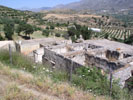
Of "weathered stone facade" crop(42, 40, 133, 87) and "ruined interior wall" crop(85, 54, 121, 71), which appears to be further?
"ruined interior wall" crop(85, 54, 121, 71)

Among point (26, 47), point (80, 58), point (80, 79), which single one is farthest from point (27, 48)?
point (80, 79)

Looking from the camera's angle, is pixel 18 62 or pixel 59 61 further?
pixel 59 61

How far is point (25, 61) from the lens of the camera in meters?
7.28

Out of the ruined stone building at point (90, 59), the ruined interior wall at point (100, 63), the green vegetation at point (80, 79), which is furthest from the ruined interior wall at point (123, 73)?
the green vegetation at point (80, 79)

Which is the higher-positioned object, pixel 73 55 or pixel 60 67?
pixel 73 55

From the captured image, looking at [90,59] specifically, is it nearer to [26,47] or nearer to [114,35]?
[26,47]

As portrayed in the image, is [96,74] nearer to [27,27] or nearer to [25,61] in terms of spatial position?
[25,61]

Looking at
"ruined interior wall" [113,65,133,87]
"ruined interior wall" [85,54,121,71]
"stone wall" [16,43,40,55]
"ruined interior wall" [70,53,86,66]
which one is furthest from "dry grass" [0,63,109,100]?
"stone wall" [16,43,40,55]

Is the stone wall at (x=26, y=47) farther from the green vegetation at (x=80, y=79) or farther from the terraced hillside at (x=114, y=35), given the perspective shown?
the terraced hillside at (x=114, y=35)

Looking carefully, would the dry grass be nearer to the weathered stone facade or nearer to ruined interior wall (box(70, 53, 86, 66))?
the weathered stone facade

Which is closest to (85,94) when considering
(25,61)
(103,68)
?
(25,61)

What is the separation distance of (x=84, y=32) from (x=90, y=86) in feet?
120

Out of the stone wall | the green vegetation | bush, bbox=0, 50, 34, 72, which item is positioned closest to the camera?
the green vegetation

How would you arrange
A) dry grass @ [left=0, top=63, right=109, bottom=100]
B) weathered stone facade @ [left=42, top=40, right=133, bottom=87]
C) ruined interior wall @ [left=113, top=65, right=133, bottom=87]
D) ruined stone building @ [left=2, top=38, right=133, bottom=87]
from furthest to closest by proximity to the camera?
weathered stone facade @ [left=42, top=40, right=133, bottom=87] → ruined stone building @ [left=2, top=38, right=133, bottom=87] → ruined interior wall @ [left=113, top=65, right=133, bottom=87] → dry grass @ [left=0, top=63, right=109, bottom=100]
